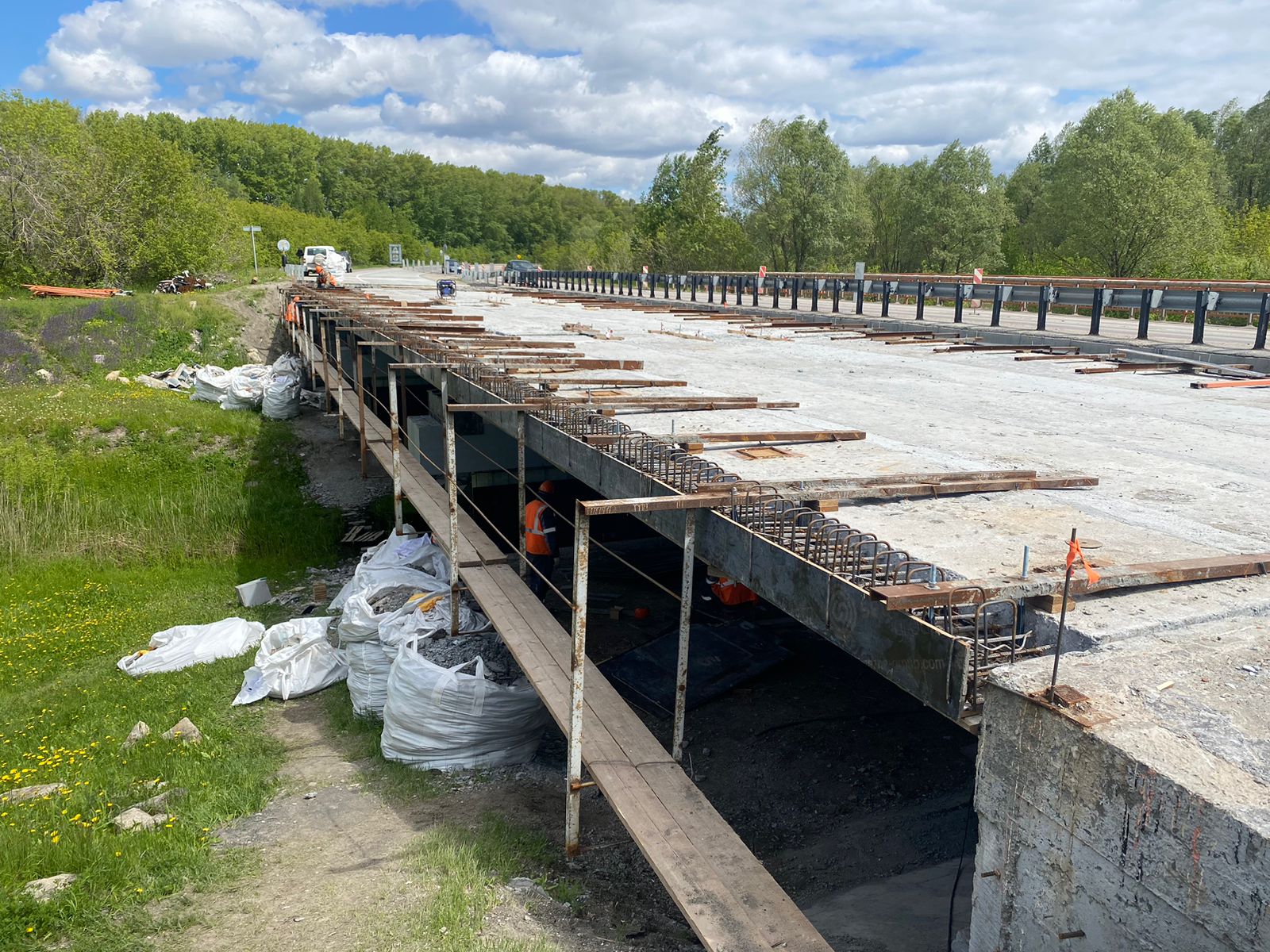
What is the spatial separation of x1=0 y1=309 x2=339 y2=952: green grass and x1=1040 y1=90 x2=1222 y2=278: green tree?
123ft

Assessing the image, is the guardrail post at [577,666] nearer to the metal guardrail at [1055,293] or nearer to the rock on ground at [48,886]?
the rock on ground at [48,886]

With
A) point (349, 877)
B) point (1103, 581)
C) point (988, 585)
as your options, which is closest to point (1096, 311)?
point (1103, 581)

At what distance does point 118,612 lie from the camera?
13852 mm

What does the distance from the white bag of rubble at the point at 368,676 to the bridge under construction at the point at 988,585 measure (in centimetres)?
119

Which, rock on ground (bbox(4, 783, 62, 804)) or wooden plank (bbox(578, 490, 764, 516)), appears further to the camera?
rock on ground (bbox(4, 783, 62, 804))

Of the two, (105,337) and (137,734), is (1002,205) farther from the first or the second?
(137,734)

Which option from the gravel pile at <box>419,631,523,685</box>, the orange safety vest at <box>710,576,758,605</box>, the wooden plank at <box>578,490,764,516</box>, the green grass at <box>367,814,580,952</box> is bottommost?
the green grass at <box>367,814,580,952</box>

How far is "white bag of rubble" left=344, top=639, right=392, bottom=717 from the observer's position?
8578mm

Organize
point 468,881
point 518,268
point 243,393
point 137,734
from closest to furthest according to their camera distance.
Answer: point 468,881, point 137,734, point 243,393, point 518,268

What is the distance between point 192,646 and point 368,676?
4.16m

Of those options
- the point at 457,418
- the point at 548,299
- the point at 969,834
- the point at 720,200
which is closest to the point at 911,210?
the point at 720,200

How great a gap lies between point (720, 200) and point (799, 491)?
56.1 m

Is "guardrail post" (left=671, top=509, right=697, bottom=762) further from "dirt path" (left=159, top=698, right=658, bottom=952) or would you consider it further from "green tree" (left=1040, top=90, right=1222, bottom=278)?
"green tree" (left=1040, top=90, right=1222, bottom=278)

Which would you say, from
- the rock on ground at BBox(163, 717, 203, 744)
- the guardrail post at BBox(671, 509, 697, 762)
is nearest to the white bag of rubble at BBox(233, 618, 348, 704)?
the rock on ground at BBox(163, 717, 203, 744)
